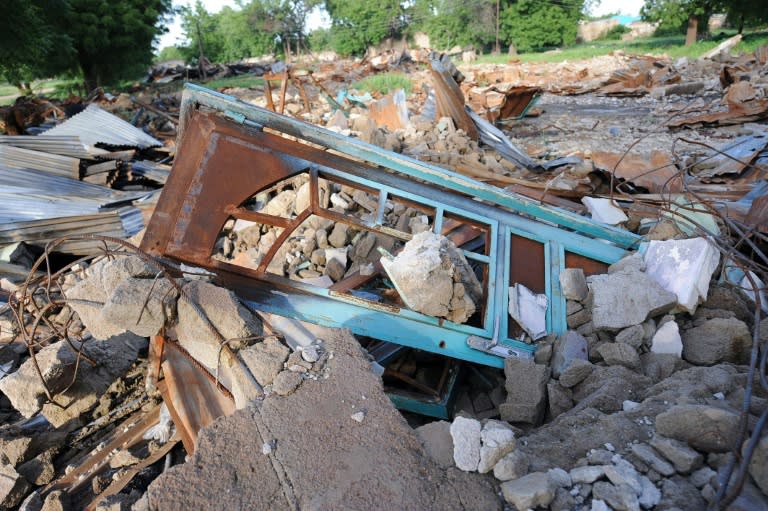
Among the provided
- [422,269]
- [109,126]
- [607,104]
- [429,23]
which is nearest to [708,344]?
[422,269]

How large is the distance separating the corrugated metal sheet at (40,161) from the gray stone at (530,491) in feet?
20.4

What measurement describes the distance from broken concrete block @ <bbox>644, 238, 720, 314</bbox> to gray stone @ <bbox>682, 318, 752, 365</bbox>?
0.16 meters

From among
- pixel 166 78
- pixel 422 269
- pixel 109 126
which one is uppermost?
pixel 166 78

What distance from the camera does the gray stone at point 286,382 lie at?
2.02 meters

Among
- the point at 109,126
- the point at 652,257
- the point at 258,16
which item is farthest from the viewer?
the point at 258,16

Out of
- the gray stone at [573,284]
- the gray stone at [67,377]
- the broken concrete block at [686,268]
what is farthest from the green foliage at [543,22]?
the gray stone at [67,377]

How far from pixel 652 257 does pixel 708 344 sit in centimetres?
65

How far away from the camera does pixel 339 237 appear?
4246 millimetres

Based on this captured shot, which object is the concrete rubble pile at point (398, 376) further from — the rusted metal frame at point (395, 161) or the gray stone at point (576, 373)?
the rusted metal frame at point (395, 161)

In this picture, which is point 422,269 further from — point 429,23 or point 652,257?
point 429,23

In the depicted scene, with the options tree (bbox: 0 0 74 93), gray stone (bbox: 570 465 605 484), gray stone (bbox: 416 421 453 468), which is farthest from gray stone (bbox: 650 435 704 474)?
tree (bbox: 0 0 74 93)

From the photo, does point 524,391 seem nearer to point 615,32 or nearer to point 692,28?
point 692,28

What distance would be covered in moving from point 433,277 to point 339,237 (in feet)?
6.34

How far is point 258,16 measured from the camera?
46.5 meters
